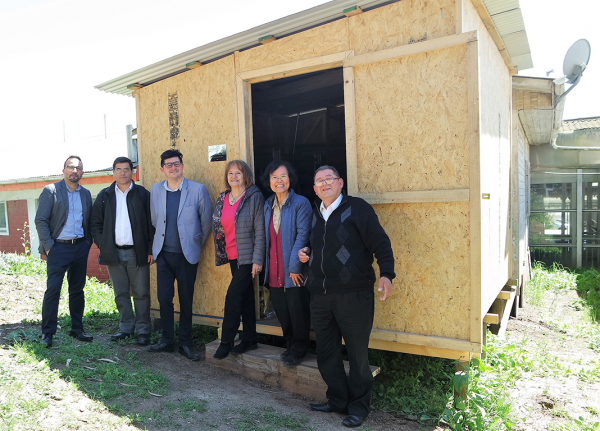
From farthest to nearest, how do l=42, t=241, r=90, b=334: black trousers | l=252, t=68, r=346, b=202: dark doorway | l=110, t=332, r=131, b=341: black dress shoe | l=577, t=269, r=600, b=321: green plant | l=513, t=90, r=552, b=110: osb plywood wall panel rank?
1. l=577, t=269, r=600, b=321: green plant
2. l=513, t=90, r=552, b=110: osb plywood wall panel
3. l=252, t=68, r=346, b=202: dark doorway
4. l=110, t=332, r=131, b=341: black dress shoe
5. l=42, t=241, r=90, b=334: black trousers

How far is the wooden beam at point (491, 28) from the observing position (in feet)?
13.6

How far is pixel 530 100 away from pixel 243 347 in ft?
19.0

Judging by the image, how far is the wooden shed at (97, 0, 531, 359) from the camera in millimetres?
3641

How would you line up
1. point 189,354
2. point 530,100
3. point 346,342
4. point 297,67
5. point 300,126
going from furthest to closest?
point 300,126
point 530,100
point 189,354
point 297,67
point 346,342

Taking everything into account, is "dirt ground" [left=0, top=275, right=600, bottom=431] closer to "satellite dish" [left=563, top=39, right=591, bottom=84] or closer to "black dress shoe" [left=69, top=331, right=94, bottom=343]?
"black dress shoe" [left=69, top=331, right=94, bottom=343]

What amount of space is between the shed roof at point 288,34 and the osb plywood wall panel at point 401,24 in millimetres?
105

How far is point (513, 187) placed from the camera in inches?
264

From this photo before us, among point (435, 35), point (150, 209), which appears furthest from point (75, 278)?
point (435, 35)

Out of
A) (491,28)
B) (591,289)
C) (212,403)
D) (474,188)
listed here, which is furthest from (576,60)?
(212,403)

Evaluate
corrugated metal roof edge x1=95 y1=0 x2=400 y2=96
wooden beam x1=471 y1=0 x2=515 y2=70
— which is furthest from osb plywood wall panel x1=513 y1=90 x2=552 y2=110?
corrugated metal roof edge x1=95 y1=0 x2=400 y2=96

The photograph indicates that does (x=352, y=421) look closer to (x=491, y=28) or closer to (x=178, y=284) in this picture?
(x=178, y=284)

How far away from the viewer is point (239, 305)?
441cm

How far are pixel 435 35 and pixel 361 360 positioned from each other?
2.68 meters

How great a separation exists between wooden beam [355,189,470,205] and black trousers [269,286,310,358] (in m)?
1.02
